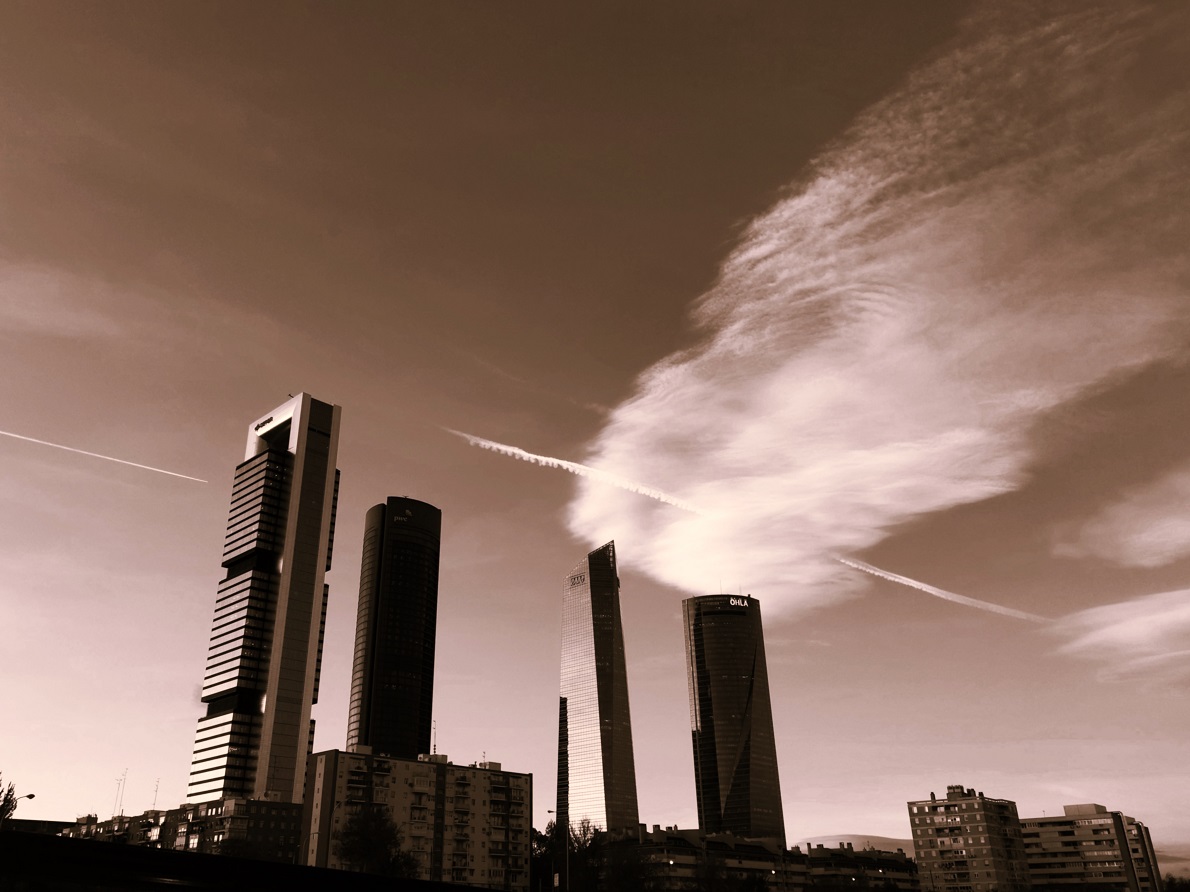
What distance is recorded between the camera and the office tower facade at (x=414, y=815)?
186125 mm

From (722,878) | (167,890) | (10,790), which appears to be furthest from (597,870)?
(167,890)

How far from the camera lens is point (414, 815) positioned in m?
193

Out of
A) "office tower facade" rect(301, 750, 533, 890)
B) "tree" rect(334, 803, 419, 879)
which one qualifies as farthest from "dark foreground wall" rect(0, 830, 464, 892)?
"office tower facade" rect(301, 750, 533, 890)

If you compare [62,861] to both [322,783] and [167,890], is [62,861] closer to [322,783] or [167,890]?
[167,890]

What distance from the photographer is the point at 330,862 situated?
584 feet

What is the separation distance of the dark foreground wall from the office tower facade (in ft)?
477

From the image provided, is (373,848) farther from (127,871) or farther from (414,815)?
(127,871)

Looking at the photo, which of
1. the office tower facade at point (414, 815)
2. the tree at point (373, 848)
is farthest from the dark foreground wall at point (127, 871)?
the office tower facade at point (414, 815)

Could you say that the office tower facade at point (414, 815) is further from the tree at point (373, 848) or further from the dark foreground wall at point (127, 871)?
the dark foreground wall at point (127, 871)

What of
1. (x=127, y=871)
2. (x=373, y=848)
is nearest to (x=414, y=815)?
(x=373, y=848)

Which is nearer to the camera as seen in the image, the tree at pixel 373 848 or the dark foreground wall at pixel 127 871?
the dark foreground wall at pixel 127 871

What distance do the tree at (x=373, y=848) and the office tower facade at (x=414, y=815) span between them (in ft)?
42.7

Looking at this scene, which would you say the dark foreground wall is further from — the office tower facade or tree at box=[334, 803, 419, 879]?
the office tower facade

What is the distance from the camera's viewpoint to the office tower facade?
186 m
